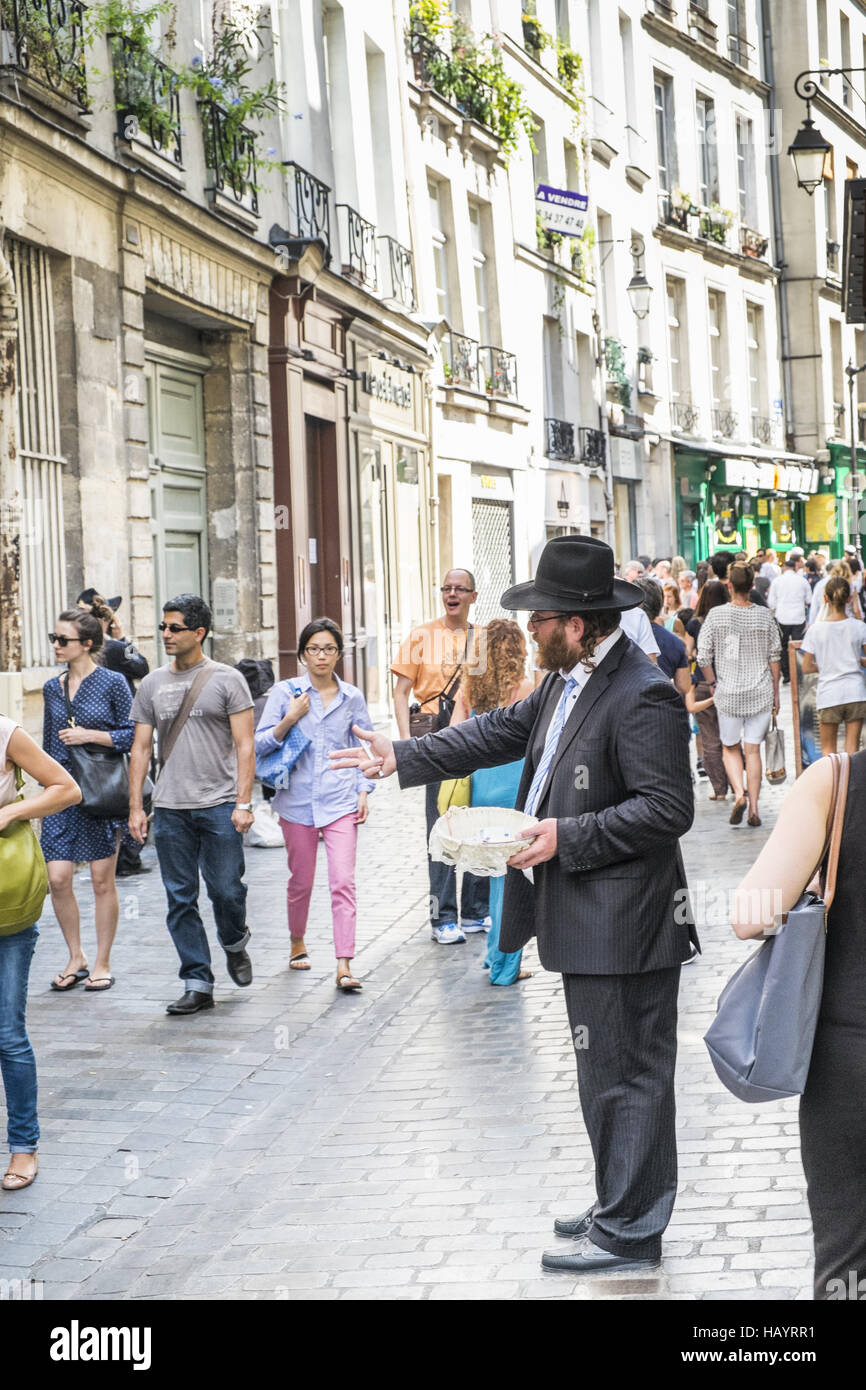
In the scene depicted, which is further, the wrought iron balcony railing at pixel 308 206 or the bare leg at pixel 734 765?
the wrought iron balcony railing at pixel 308 206

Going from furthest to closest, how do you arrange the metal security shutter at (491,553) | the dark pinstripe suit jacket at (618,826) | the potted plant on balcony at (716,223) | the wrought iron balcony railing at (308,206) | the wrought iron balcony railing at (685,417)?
the potted plant on balcony at (716,223) < the wrought iron balcony railing at (685,417) < the metal security shutter at (491,553) < the wrought iron balcony railing at (308,206) < the dark pinstripe suit jacket at (618,826)

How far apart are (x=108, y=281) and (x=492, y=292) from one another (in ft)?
45.9

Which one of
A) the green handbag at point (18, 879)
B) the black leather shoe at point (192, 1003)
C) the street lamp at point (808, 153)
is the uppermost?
the street lamp at point (808, 153)

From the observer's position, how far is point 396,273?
22328mm

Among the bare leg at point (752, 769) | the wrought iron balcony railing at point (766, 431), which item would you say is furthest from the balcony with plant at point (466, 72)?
the wrought iron balcony railing at point (766, 431)

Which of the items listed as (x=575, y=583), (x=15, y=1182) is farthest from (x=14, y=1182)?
(x=575, y=583)

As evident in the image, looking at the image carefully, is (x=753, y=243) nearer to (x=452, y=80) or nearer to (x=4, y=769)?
(x=452, y=80)

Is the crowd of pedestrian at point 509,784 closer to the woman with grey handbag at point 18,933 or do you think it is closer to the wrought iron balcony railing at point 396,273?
the woman with grey handbag at point 18,933

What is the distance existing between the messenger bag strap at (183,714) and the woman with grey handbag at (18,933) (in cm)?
239

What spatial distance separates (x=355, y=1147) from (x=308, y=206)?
14716 mm

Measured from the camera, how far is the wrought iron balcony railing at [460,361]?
82.9ft
